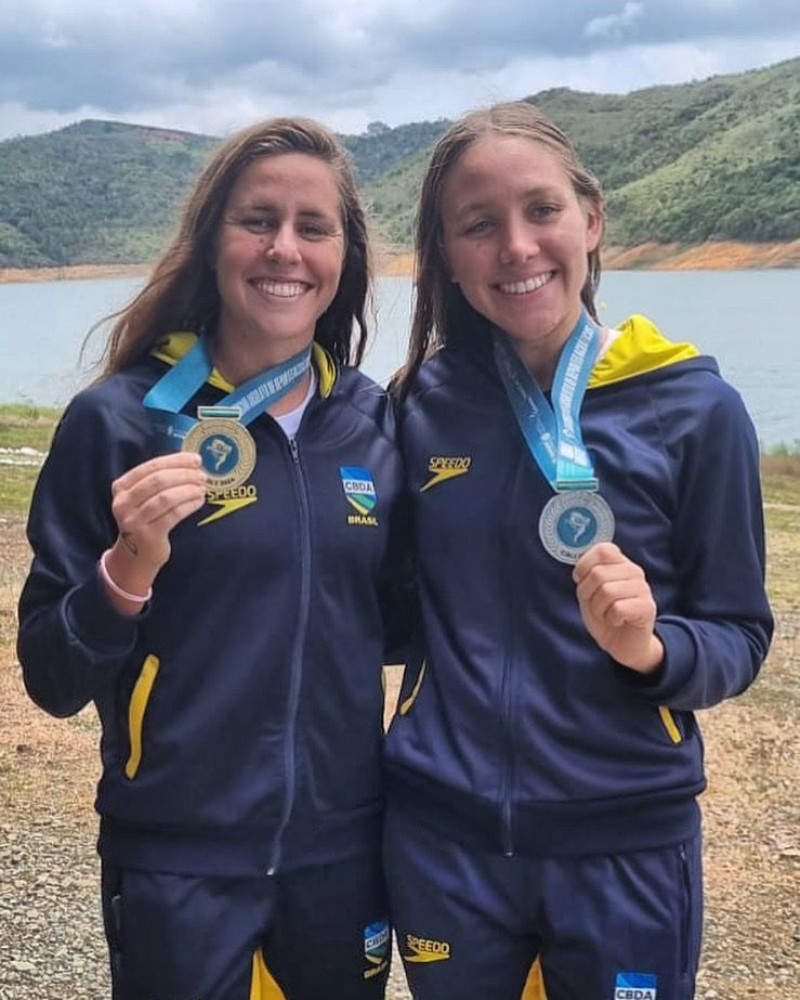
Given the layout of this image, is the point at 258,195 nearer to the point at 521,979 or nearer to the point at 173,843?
the point at 173,843

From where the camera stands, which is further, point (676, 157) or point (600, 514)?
point (676, 157)

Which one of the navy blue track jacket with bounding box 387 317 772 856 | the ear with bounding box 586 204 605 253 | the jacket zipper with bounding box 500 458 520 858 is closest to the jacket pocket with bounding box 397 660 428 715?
the navy blue track jacket with bounding box 387 317 772 856

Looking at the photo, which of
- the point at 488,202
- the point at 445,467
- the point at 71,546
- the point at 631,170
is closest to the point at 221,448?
the point at 71,546

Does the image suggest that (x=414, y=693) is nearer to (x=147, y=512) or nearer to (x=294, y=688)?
(x=294, y=688)

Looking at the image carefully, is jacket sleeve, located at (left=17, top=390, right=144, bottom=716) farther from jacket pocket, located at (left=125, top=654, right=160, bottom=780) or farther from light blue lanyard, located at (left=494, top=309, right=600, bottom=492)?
light blue lanyard, located at (left=494, top=309, right=600, bottom=492)

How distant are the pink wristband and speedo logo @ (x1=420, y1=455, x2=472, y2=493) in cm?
60

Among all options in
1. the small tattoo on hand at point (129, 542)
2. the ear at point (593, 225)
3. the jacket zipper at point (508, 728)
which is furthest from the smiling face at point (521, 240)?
the small tattoo on hand at point (129, 542)

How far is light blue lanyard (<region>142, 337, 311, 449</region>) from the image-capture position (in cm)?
227

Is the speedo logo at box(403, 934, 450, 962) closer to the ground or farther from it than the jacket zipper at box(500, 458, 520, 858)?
closer to the ground

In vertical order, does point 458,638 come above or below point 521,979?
above

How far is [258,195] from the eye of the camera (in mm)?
2430


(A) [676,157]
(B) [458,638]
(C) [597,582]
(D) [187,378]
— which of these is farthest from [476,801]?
(A) [676,157]

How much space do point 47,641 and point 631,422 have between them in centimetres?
110

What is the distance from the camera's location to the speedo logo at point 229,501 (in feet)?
7.53
